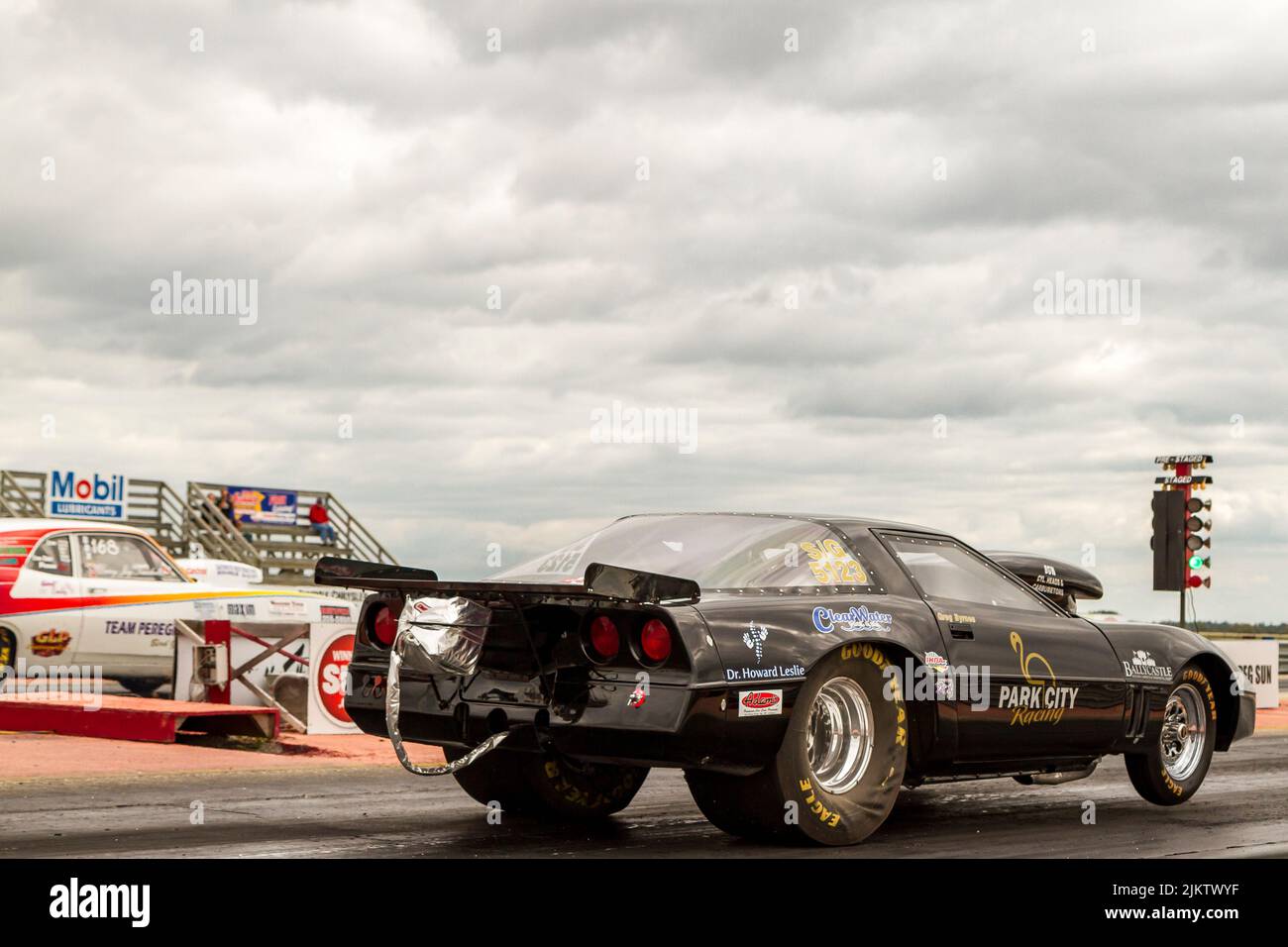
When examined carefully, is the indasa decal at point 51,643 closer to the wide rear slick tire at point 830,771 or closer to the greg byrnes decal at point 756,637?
the wide rear slick tire at point 830,771

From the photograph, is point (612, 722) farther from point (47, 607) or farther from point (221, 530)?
point (221, 530)

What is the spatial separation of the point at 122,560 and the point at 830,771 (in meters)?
10.3

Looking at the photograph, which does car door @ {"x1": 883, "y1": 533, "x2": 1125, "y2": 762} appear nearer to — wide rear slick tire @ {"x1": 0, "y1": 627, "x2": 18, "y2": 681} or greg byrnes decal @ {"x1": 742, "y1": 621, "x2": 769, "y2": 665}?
greg byrnes decal @ {"x1": 742, "y1": 621, "x2": 769, "y2": 665}

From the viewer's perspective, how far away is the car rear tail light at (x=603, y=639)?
20.8ft

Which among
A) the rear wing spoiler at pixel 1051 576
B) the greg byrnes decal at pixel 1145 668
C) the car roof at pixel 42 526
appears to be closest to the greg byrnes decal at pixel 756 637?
the greg byrnes decal at pixel 1145 668

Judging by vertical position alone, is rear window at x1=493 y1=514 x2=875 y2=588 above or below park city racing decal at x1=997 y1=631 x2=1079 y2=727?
above

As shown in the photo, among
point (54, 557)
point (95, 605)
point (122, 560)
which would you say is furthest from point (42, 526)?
point (95, 605)

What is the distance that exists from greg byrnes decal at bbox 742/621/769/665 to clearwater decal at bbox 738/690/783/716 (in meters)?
0.13

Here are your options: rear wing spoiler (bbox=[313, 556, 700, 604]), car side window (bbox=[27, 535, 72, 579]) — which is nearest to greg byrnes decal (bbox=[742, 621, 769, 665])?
rear wing spoiler (bbox=[313, 556, 700, 604])

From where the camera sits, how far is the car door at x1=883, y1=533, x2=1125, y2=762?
7.22m

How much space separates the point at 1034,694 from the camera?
7.50m
